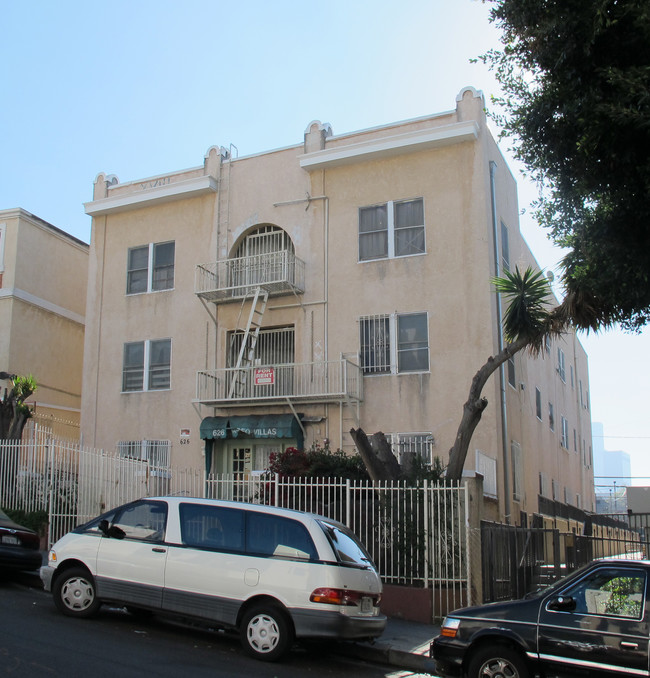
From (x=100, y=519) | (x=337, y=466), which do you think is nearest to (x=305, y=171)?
(x=337, y=466)

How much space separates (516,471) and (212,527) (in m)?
12.4

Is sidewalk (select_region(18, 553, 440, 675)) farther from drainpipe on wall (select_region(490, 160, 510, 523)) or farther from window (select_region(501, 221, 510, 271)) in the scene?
window (select_region(501, 221, 510, 271))

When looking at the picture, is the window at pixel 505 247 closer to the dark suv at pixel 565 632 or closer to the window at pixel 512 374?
the window at pixel 512 374

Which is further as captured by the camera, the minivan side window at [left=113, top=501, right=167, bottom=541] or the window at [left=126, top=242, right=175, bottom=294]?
the window at [left=126, top=242, right=175, bottom=294]

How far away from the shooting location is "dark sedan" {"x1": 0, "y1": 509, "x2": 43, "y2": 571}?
12.4m

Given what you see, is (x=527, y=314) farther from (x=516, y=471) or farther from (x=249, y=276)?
(x=249, y=276)

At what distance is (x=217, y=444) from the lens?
70.3 ft

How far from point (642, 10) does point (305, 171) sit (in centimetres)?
1365

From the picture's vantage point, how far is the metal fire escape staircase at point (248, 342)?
20.7 meters

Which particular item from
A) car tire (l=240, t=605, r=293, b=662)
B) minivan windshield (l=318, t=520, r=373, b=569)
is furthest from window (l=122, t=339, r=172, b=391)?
car tire (l=240, t=605, r=293, b=662)

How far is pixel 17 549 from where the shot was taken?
12.5 meters

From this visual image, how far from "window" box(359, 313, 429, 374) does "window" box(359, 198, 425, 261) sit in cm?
164

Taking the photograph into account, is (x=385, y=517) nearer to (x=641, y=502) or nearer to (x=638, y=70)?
(x=638, y=70)

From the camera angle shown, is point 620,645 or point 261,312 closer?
point 620,645
